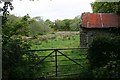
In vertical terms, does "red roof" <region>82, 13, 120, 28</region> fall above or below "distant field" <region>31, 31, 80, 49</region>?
above

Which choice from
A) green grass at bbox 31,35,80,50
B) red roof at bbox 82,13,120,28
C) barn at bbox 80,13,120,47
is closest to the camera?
barn at bbox 80,13,120,47

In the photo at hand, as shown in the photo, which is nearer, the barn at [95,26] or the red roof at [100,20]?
the barn at [95,26]

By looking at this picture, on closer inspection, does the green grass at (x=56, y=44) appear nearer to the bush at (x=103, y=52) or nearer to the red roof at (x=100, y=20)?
the red roof at (x=100, y=20)

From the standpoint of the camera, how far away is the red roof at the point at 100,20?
58.0 feet

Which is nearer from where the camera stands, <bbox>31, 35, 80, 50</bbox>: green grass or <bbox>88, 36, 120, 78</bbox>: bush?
<bbox>88, 36, 120, 78</bbox>: bush

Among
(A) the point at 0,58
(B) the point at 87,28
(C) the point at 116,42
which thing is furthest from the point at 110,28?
(A) the point at 0,58

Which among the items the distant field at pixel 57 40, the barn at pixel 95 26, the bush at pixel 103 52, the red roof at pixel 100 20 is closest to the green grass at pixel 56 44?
the distant field at pixel 57 40

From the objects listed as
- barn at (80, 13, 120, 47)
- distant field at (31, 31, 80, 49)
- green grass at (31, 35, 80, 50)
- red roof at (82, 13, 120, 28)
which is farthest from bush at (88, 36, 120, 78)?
distant field at (31, 31, 80, 49)

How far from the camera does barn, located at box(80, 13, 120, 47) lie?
57.6 feet

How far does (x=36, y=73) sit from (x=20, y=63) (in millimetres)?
726

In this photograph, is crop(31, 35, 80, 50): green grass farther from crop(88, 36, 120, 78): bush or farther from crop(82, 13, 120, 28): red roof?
crop(88, 36, 120, 78): bush

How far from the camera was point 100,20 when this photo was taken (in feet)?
60.3

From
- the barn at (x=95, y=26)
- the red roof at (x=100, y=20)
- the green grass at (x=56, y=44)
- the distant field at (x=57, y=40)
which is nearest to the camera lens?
the barn at (x=95, y=26)

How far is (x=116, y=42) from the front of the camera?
930cm
